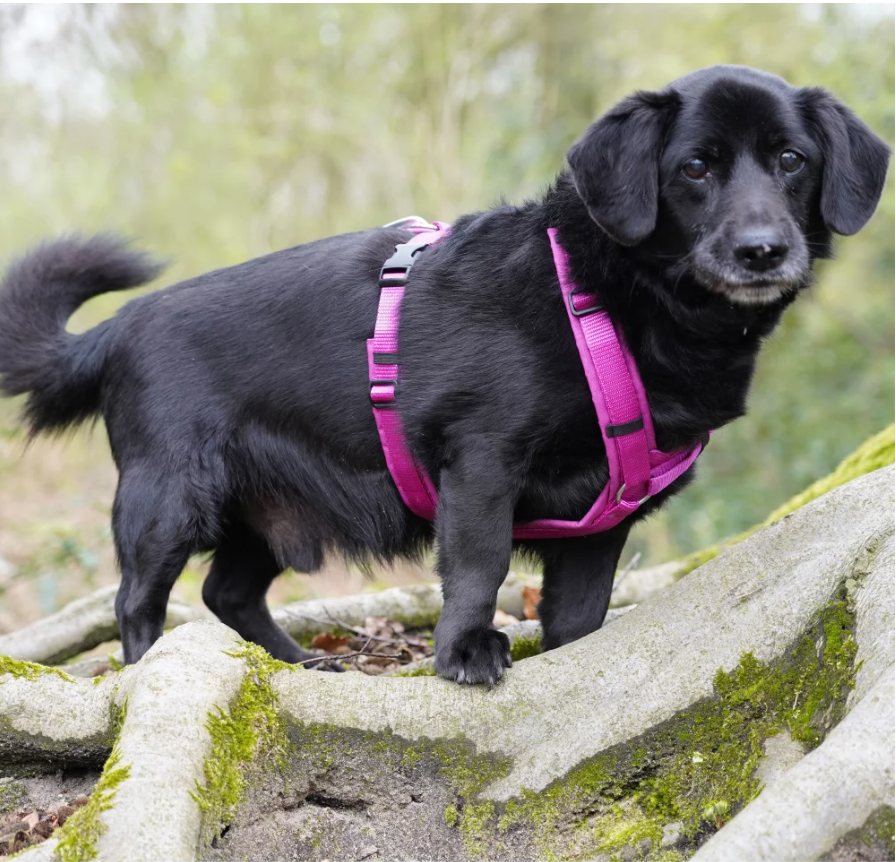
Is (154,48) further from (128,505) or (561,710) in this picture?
(561,710)

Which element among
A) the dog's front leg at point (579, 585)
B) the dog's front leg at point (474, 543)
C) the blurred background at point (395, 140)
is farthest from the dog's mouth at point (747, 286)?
the blurred background at point (395, 140)

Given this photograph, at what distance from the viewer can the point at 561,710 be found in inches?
89.9

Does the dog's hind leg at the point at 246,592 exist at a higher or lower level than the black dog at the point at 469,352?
lower

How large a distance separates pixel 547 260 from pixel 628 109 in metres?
0.45

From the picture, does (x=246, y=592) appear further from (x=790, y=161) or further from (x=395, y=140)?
(x=395, y=140)

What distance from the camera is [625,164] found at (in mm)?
2520

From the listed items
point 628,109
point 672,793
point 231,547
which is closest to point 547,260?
point 628,109

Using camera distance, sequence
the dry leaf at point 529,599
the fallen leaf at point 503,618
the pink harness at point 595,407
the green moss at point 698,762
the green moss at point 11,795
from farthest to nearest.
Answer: the fallen leaf at point 503,618 < the dry leaf at point 529,599 < the pink harness at point 595,407 < the green moss at point 11,795 < the green moss at point 698,762

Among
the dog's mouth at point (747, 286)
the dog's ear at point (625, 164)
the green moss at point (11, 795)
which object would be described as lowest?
the green moss at point (11, 795)

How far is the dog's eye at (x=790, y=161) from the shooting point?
8.30 ft

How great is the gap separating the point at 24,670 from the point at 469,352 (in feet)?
4.64

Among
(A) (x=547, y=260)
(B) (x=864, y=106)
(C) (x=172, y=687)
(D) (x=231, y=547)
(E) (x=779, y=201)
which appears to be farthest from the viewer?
(B) (x=864, y=106)

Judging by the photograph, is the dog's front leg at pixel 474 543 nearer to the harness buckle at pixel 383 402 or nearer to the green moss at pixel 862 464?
the harness buckle at pixel 383 402

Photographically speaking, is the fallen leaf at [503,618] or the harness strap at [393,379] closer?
the harness strap at [393,379]
